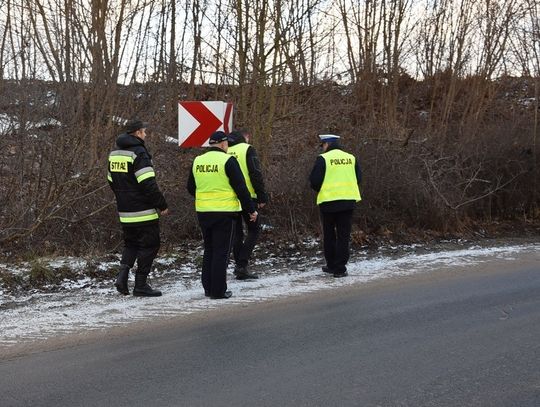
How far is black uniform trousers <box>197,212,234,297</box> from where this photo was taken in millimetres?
7137

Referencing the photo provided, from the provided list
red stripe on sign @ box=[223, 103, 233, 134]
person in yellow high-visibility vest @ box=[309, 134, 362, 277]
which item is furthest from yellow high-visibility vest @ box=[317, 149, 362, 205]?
red stripe on sign @ box=[223, 103, 233, 134]

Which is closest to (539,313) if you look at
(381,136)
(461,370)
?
(461,370)

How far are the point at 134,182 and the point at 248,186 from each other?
5.48ft

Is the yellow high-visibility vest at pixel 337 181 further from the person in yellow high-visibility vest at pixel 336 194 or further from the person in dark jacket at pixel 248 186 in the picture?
the person in dark jacket at pixel 248 186

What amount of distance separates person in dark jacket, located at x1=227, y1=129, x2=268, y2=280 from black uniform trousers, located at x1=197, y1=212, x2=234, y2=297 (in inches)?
27.5

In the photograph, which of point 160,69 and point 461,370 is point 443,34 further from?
point 461,370

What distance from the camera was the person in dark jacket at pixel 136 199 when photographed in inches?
275

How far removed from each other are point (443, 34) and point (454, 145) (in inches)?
208

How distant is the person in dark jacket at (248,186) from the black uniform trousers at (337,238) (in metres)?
0.93

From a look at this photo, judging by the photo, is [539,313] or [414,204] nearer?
[539,313]

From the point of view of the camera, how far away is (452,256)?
9883 millimetres

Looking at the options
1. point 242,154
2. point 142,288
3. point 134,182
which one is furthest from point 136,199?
point 242,154

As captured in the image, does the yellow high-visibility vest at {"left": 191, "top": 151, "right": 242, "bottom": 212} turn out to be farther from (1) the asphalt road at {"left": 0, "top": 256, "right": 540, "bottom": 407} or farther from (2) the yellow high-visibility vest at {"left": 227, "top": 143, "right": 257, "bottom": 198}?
(1) the asphalt road at {"left": 0, "top": 256, "right": 540, "bottom": 407}

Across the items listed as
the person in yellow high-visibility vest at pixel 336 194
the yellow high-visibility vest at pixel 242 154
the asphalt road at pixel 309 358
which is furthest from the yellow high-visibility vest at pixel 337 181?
the asphalt road at pixel 309 358
